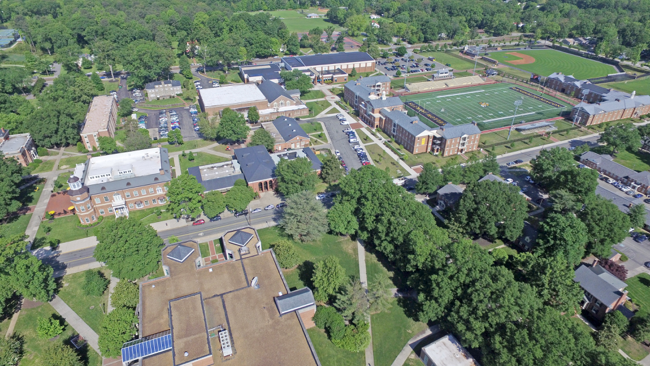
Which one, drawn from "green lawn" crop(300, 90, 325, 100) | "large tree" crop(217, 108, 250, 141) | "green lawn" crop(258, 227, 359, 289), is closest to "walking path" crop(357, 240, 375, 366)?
"green lawn" crop(258, 227, 359, 289)

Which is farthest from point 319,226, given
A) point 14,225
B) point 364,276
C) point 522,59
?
point 522,59

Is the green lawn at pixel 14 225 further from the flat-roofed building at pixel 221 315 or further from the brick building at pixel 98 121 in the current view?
the flat-roofed building at pixel 221 315

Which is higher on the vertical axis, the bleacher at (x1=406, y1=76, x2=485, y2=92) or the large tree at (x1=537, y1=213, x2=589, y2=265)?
the large tree at (x1=537, y1=213, x2=589, y2=265)

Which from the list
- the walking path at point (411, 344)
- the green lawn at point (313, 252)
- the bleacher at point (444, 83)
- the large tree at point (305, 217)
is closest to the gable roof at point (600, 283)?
the walking path at point (411, 344)

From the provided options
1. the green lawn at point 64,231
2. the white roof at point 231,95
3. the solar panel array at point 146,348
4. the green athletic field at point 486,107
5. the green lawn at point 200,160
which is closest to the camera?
the solar panel array at point 146,348

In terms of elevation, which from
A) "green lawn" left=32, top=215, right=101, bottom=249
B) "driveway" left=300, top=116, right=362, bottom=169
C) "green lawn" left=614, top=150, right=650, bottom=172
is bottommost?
"green lawn" left=32, top=215, right=101, bottom=249

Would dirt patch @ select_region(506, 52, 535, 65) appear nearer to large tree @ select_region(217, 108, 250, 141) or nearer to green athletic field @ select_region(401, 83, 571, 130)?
green athletic field @ select_region(401, 83, 571, 130)

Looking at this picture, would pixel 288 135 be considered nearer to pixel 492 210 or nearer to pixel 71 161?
pixel 71 161
